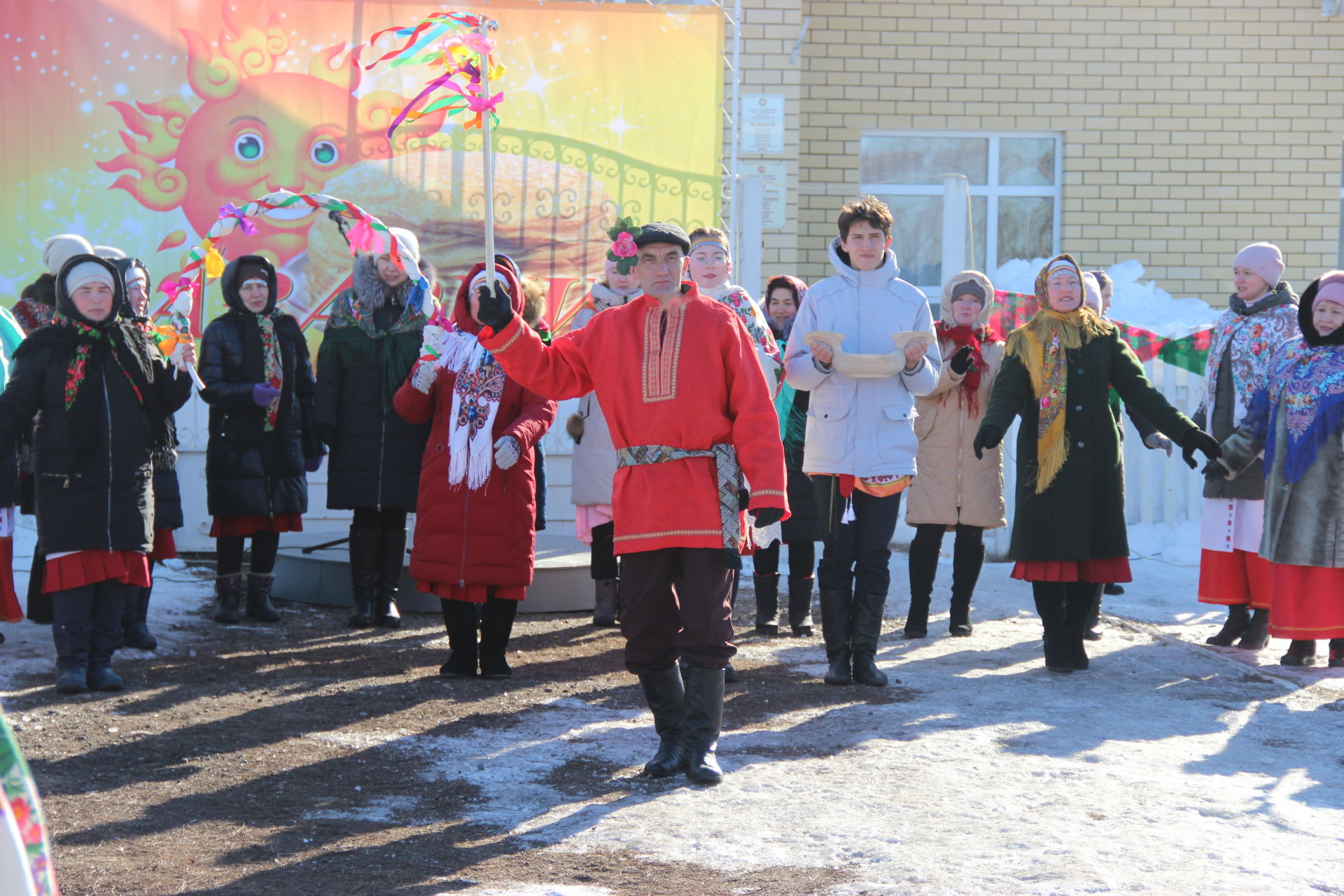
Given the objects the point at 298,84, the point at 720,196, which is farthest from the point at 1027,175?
the point at 298,84

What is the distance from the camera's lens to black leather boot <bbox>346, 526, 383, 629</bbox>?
6.93 metres

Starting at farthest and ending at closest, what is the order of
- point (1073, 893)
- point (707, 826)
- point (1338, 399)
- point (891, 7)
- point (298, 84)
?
point (891, 7), point (298, 84), point (1338, 399), point (707, 826), point (1073, 893)

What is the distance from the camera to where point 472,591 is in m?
5.62

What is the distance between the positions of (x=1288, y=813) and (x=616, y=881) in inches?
75.8

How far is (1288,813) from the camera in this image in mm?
3914

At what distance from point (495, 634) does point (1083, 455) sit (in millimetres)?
2550

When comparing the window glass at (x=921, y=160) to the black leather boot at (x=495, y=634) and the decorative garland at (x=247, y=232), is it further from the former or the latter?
the black leather boot at (x=495, y=634)

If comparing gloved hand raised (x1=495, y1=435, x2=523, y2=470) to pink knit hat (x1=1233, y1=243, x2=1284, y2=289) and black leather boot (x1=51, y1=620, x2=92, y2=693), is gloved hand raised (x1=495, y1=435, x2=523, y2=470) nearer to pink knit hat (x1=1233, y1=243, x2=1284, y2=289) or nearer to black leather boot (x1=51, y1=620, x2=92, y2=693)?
black leather boot (x1=51, y1=620, x2=92, y2=693)

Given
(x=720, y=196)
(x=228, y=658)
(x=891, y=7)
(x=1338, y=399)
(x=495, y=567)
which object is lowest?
(x=228, y=658)

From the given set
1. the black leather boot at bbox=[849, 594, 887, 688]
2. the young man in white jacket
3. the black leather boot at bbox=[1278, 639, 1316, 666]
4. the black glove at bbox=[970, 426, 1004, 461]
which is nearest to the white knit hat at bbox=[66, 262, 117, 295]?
the young man in white jacket

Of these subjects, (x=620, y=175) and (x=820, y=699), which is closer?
(x=820, y=699)

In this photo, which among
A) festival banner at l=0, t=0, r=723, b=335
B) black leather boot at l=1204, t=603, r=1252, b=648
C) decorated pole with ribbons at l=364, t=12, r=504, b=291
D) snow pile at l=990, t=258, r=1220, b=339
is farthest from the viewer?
snow pile at l=990, t=258, r=1220, b=339

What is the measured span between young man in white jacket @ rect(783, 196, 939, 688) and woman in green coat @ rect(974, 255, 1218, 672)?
52 centimetres

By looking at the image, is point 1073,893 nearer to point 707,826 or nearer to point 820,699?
point 707,826
